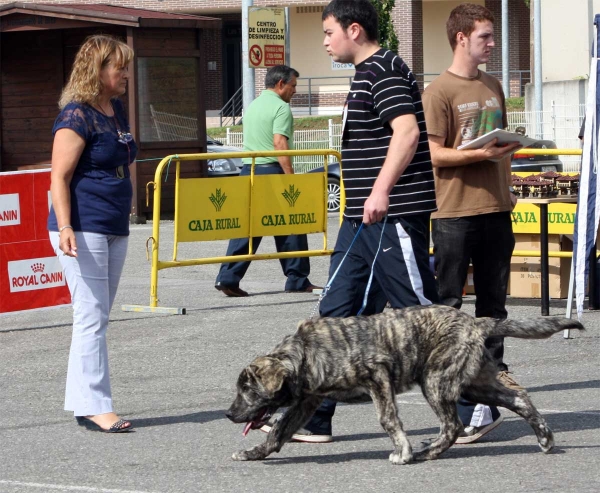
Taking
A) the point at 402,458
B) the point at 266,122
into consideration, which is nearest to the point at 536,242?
the point at 266,122

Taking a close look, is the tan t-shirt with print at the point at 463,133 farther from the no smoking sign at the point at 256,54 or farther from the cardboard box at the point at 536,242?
the no smoking sign at the point at 256,54

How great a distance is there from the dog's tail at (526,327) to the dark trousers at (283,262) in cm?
589

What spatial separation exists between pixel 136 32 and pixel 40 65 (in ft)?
8.43

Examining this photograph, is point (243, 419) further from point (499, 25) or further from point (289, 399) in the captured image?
point (499, 25)

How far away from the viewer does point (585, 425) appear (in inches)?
245

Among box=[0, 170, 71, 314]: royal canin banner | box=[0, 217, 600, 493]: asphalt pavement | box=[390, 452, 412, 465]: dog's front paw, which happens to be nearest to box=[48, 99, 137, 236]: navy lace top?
box=[0, 217, 600, 493]: asphalt pavement

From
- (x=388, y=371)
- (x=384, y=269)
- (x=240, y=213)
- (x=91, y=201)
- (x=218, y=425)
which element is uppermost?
(x=91, y=201)

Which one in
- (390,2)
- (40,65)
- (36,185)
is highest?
(390,2)

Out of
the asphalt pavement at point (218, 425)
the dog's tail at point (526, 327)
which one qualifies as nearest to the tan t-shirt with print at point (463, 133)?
the dog's tail at point (526, 327)

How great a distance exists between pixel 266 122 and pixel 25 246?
2.75 m

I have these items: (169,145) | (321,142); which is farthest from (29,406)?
(321,142)

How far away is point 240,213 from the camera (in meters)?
11.3

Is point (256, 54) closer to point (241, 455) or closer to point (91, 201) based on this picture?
point (91, 201)

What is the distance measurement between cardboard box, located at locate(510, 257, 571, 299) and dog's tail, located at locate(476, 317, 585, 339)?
5.02m
